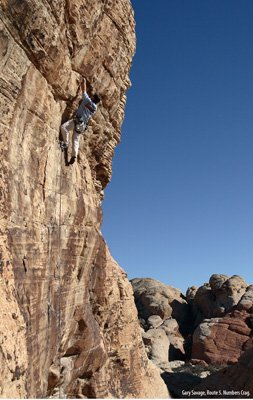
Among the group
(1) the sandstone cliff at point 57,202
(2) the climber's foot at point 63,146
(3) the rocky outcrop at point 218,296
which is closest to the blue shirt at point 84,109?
(1) the sandstone cliff at point 57,202

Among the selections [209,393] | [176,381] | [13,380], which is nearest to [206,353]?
[176,381]

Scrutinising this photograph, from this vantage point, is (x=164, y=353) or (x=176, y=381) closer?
(x=176, y=381)

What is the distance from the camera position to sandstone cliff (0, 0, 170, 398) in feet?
34.1

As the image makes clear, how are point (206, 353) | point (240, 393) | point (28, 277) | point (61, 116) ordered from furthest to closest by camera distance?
point (206, 353) → point (240, 393) → point (61, 116) → point (28, 277)

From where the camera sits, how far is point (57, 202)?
45.5ft

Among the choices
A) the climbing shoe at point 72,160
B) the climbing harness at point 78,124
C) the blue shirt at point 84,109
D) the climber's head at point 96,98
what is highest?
the climber's head at point 96,98

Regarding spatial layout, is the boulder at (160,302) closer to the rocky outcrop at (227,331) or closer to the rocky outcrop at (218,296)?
the rocky outcrop at (218,296)

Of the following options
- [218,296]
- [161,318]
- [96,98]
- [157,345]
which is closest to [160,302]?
[161,318]

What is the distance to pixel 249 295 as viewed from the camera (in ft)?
217

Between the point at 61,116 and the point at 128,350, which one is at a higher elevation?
the point at 61,116

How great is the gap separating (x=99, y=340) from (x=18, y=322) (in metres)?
9.72

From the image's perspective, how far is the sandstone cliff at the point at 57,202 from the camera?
34.1 ft

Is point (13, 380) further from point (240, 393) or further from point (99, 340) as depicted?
point (240, 393)

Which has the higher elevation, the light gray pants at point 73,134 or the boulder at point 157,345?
the light gray pants at point 73,134
